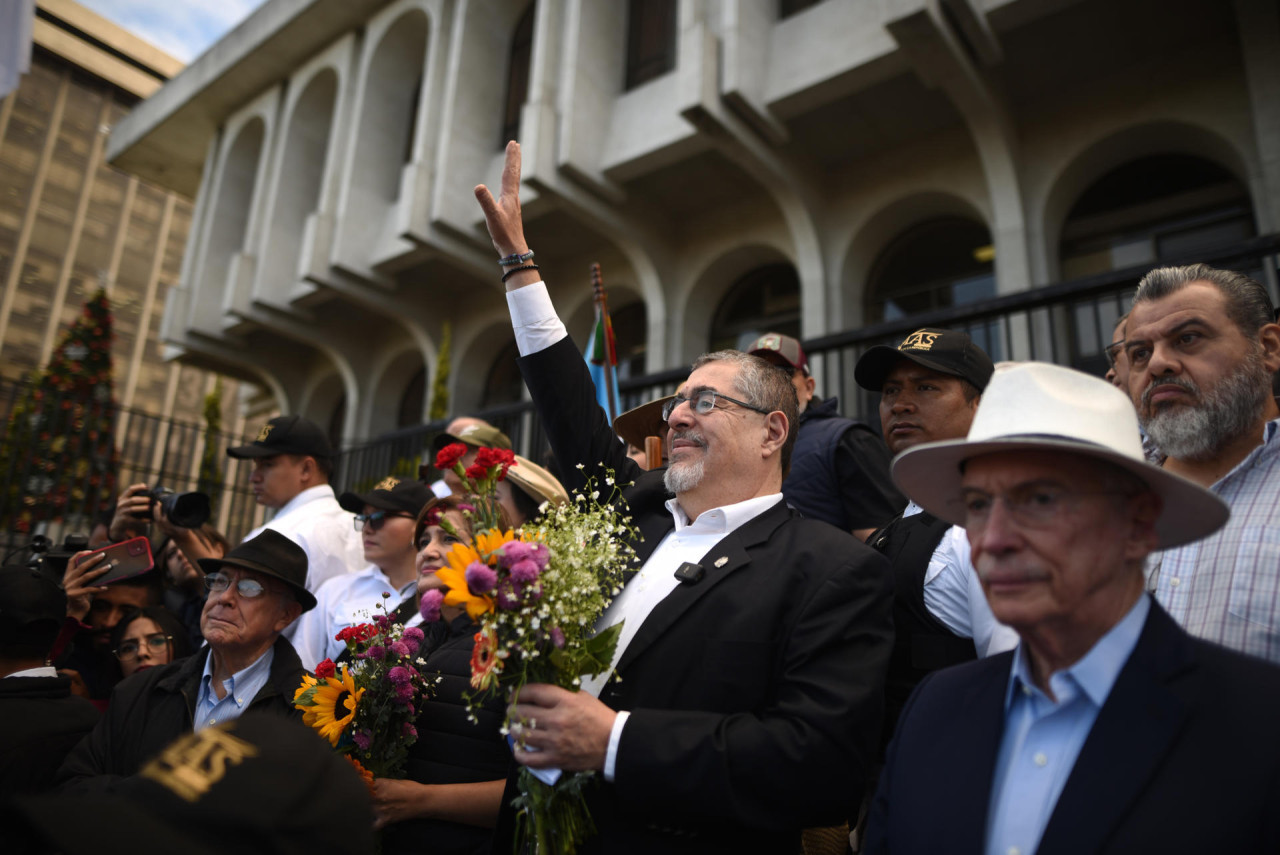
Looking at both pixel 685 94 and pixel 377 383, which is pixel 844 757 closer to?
pixel 685 94

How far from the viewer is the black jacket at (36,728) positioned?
2.95 meters

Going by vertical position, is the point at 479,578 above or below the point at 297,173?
below

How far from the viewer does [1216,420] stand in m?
2.31

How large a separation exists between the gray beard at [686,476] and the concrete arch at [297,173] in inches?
525

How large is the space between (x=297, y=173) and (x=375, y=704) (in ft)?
47.7

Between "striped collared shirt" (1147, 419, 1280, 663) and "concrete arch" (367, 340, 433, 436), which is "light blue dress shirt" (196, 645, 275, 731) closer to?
"striped collared shirt" (1147, 419, 1280, 663)

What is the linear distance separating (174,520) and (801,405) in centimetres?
355

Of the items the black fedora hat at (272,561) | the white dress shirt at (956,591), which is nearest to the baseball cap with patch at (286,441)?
the black fedora hat at (272,561)

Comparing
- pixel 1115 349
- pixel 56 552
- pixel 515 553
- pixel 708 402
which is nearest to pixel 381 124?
pixel 56 552

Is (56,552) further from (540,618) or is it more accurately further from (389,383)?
(389,383)

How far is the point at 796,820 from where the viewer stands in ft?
6.59

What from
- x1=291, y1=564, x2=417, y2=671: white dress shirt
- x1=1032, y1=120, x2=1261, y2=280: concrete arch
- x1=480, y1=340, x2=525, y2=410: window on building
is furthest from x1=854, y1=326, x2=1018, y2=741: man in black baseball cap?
x1=480, y1=340, x2=525, y2=410: window on building

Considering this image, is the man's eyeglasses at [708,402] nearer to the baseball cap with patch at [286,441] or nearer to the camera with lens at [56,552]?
the baseball cap with patch at [286,441]

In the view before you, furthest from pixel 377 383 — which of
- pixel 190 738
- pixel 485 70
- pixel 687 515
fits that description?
pixel 190 738
